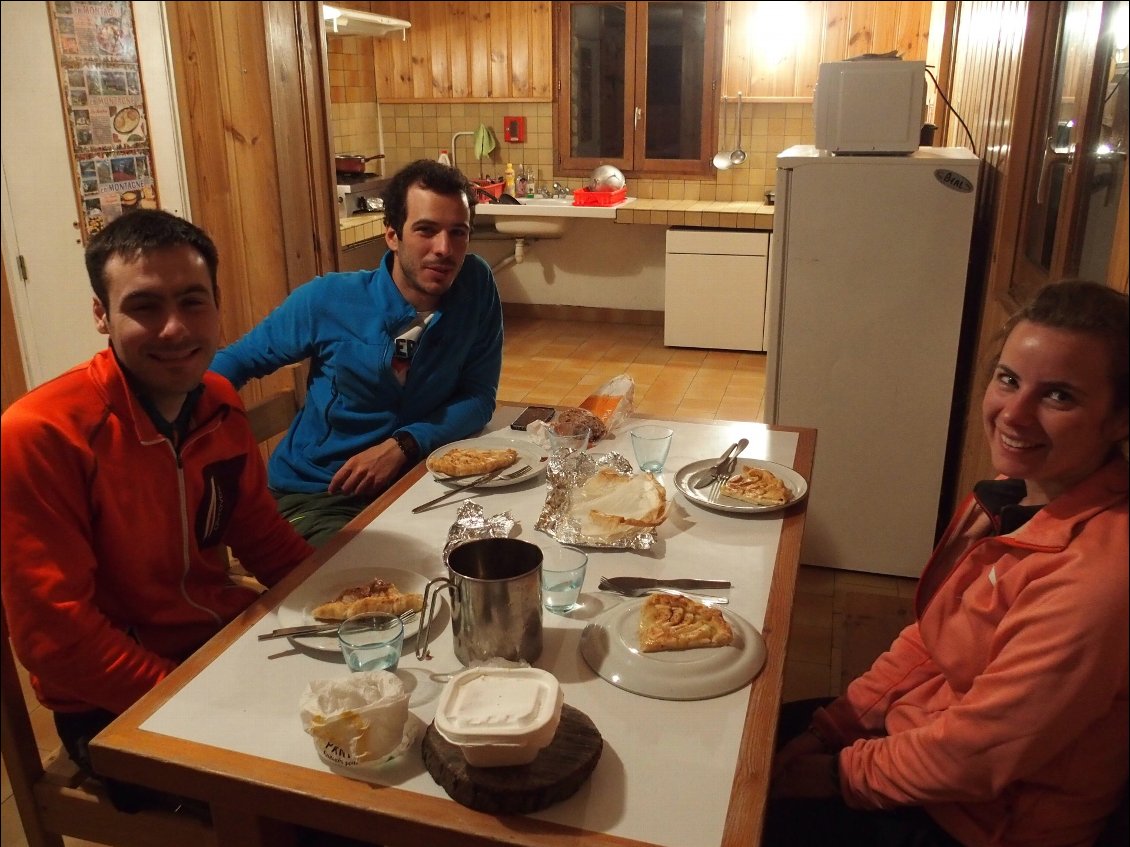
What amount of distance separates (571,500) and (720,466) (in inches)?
10.2

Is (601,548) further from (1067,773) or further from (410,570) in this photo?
(1067,773)

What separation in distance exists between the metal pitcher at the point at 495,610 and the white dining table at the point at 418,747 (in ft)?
0.11

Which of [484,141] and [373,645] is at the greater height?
[484,141]

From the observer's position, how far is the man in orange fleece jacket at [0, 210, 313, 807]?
748 millimetres

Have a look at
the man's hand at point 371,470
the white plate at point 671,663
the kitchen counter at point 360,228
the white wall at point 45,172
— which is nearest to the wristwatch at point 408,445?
the man's hand at point 371,470

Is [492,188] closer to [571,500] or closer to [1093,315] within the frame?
[571,500]

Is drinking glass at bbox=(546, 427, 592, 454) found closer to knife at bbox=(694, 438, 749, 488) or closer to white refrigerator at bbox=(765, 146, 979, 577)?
knife at bbox=(694, 438, 749, 488)

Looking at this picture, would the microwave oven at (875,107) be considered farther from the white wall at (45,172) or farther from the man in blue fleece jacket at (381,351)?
the white wall at (45,172)

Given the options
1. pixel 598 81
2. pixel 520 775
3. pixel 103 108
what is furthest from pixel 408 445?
pixel 598 81

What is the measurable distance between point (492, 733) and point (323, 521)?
3.04ft

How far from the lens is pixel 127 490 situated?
2.97ft

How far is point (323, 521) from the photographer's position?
1.56 metres

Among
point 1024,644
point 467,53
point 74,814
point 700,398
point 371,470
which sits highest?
point 467,53

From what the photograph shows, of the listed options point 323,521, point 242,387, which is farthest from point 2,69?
point 242,387
